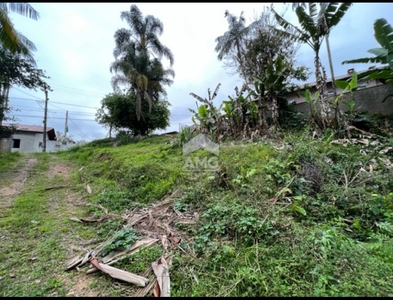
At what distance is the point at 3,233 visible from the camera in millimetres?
2924

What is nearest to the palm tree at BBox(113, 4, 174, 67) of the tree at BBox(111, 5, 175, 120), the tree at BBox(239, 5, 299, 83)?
the tree at BBox(111, 5, 175, 120)

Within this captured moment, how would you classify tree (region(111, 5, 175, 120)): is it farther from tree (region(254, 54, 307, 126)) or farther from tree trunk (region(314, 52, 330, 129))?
tree trunk (region(314, 52, 330, 129))

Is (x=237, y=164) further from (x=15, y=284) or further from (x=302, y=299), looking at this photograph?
(x=15, y=284)

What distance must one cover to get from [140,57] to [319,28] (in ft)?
38.4

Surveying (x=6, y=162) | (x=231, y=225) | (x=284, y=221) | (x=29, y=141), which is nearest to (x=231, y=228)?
(x=231, y=225)

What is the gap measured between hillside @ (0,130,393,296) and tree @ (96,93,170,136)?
10.6m

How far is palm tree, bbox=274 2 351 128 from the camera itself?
18.8ft

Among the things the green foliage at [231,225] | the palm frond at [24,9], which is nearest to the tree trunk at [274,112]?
the green foliage at [231,225]

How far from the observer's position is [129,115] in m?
14.7

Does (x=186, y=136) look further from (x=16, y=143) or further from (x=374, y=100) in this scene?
(x=16, y=143)

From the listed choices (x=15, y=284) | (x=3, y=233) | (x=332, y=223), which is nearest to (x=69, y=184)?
(x=3, y=233)

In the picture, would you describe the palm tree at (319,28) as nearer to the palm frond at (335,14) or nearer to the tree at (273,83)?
the palm frond at (335,14)

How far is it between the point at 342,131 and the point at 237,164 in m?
3.50

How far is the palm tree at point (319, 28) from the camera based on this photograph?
5.73m
